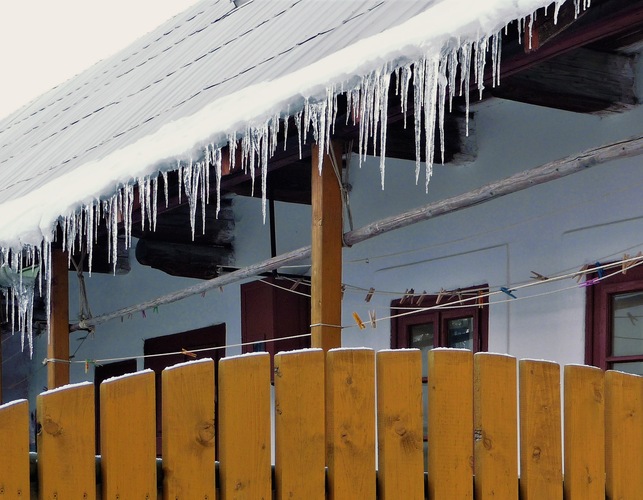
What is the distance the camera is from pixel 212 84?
7.82 meters

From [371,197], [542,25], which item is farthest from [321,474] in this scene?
[371,197]

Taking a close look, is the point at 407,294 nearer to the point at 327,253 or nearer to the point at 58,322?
the point at 327,253

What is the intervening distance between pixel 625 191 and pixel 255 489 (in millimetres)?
3351

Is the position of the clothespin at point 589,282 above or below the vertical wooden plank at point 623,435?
above

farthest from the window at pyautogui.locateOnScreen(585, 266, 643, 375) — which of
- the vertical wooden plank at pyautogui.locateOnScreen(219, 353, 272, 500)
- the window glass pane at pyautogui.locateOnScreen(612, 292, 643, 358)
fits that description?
the vertical wooden plank at pyautogui.locateOnScreen(219, 353, 272, 500)

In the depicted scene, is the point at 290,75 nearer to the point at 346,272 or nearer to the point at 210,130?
the point at 210,130

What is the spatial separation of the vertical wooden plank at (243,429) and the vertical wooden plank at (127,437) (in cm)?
21

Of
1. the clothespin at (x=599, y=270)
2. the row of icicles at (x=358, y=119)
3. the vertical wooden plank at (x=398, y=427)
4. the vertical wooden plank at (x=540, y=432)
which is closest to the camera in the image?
the vertical wooden plank at (x=398, y=427)

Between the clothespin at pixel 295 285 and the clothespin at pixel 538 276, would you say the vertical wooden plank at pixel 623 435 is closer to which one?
the clothespin at pixel 538 276

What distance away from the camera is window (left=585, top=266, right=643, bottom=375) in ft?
20.2

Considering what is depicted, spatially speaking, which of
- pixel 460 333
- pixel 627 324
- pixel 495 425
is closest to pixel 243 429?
pixel 495 425

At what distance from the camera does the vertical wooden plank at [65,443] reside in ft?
10.2

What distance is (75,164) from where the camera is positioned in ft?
28.0

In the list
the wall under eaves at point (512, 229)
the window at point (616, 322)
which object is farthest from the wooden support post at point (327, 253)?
the window at point (616, 322)
